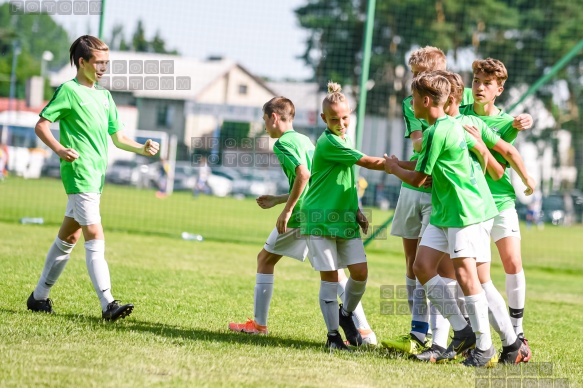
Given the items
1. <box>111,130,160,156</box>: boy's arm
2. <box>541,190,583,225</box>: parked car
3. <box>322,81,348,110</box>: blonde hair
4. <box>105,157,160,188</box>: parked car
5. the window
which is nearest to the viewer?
<box>322,81,348,110</box>: blonde hair

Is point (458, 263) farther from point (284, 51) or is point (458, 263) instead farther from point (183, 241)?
point (284, 51)

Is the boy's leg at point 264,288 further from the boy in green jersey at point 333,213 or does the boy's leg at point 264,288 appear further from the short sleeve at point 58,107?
the short sleeve at point 58,107

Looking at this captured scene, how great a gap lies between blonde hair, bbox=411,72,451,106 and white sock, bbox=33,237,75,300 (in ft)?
9.78

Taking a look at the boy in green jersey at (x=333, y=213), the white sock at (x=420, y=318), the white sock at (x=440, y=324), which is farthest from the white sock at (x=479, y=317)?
the boy in green jersey at (x=333, y=213)

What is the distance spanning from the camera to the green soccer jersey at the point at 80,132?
6.05 m

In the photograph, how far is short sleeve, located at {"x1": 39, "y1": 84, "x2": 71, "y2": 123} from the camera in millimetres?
6011

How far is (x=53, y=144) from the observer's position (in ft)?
19.3

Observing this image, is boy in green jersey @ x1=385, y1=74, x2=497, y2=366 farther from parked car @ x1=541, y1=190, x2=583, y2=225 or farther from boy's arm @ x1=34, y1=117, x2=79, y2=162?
parked car @ x1=541, y1=190, x2=583, y2=225

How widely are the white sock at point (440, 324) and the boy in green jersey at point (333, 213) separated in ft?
1.74

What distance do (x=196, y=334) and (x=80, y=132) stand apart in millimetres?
1724

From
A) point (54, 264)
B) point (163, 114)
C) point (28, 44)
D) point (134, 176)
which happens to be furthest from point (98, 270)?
point (28, 44)

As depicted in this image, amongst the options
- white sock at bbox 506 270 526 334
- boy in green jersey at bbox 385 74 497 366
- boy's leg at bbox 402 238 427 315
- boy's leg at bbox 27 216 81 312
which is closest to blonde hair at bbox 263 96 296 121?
boy in green jersey at bbox 385 74 497 366

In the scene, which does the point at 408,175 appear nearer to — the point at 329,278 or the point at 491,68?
the point at 329,278

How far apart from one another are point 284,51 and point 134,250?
5565mm
